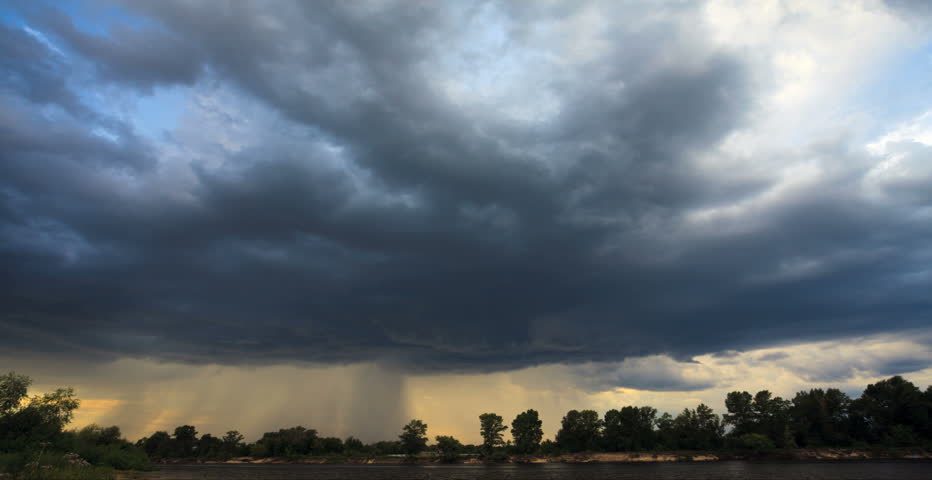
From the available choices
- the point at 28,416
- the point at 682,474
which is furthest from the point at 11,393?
the point at 682,474

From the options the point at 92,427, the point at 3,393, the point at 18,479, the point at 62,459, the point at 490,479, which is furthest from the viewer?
the point at 92,427

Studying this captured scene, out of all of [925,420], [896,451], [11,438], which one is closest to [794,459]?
[896,451]

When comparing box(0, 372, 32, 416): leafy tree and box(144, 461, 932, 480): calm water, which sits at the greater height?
box(0, 372, 32, 416): leafy tree

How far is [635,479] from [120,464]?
11761cm

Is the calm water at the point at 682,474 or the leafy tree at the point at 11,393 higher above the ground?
the leafy tree at the point at 11,393

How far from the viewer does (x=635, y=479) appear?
343ft

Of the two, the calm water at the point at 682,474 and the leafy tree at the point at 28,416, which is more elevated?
the leafy tree at the point at 28,416

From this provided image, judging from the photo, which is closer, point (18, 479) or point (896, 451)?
point (18, 479)

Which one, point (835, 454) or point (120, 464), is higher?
point (120, 464)

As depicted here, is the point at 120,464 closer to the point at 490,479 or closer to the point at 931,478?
the point at 490,479

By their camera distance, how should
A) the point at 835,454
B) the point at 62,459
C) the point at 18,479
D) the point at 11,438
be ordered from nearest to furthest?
the point at 18,479 → the point at 62,459 → the point at 11,438 → the point at 835,454

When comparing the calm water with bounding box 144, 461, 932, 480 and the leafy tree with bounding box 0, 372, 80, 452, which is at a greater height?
the leafy tree with bounding box 0, 372, 80, 452

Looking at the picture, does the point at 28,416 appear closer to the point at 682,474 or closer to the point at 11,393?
the point at 11,393

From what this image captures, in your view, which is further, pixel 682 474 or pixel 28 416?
pixel 682 474
